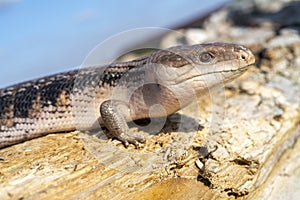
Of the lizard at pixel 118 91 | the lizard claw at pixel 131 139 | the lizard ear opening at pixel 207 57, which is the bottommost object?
the lizard claw at pixel 131 139

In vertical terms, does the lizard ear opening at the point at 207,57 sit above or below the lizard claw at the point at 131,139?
above

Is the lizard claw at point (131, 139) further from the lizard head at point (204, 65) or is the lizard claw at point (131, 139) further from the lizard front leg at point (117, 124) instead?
the lizard head at point (204, 65)

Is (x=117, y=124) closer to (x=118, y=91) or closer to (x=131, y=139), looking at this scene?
(x=131, y=139)

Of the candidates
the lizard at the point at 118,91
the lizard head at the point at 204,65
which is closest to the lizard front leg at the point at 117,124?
the lizard at the point at 118,91

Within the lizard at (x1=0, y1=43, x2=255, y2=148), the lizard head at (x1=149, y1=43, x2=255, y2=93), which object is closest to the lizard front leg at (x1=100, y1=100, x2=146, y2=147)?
the lizard at (x1=0, y1=43, x2=255, y2=148)

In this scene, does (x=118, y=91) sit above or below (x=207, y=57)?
below

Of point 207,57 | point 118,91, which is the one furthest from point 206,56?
point 118,91

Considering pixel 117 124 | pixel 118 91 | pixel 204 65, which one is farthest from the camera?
pixel 118 91

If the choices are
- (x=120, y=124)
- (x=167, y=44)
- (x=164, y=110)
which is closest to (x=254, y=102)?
(x=164, y=110)
